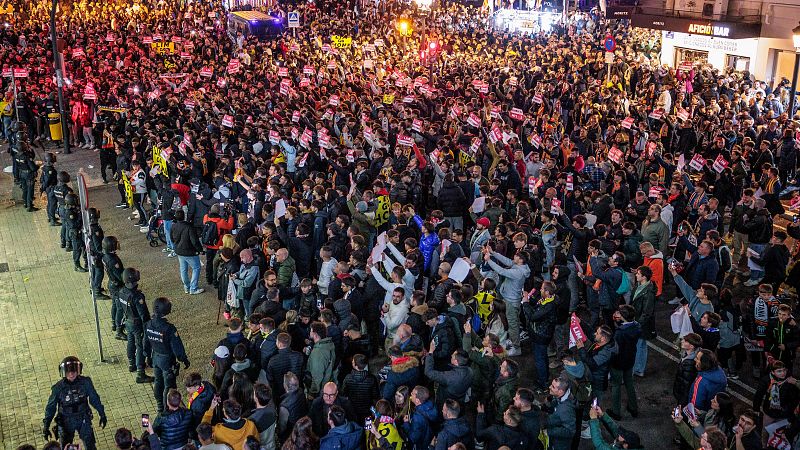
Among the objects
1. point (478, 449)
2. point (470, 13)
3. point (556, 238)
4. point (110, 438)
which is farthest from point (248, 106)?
point (470, 13)

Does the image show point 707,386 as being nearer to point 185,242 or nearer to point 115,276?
point 115,276

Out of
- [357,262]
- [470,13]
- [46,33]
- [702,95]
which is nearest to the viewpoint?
[357,262]

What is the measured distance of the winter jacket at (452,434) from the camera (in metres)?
8.18

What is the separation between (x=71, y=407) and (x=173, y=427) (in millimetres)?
1755

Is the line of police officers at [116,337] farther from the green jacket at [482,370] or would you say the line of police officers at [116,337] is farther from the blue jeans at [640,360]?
the blue jeans at [640,360]

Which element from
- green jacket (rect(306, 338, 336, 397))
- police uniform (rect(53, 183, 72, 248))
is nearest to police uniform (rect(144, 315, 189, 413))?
green jacket (rect(306, 338, 336, 397))

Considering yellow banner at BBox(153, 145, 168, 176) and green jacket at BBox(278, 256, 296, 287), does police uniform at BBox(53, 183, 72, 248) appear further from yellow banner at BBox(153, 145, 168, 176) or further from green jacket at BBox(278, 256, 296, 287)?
green jacket at BBox(278, 256, 296, 287)

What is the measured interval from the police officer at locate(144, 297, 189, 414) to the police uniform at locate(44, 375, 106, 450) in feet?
3.54

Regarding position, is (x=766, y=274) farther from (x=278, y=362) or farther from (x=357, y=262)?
(x=278, y=362)

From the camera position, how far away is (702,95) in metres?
25.2

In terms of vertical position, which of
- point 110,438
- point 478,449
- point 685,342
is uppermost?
point 685,342

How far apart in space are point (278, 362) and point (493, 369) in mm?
2515

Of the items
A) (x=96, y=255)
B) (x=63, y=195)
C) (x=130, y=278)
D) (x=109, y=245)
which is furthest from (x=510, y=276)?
(x=63, y=195)

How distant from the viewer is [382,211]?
587 inches
